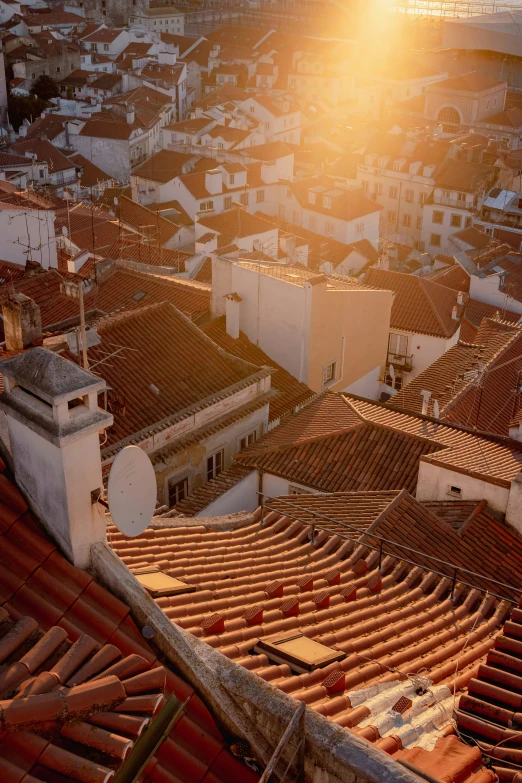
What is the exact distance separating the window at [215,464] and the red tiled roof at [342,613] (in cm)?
522

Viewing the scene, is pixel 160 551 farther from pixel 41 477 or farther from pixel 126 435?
pixel 126 435

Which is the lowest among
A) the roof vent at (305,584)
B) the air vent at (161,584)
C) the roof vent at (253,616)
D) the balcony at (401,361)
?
the balcony at (401,361)

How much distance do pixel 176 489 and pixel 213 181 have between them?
3443 centimetres

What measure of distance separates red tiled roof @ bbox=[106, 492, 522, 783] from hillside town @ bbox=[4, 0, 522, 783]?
0.03 metres

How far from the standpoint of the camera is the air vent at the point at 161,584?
714 centimetres

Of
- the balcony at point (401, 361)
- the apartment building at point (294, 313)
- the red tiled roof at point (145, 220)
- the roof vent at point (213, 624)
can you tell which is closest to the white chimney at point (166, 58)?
the red tiled roof at point (145, 220)

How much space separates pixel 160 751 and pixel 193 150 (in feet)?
180

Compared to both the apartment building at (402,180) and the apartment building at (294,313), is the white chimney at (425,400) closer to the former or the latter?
the apartment building at (294,313)

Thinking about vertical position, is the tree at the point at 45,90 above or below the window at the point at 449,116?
above

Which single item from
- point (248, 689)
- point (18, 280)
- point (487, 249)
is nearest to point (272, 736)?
point (248, 689)

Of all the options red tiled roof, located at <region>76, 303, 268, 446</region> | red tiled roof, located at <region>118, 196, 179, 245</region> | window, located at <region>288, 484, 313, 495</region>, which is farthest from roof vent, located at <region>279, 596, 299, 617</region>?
red tiled roof, located at <region>118, 196, 179, 245</region>

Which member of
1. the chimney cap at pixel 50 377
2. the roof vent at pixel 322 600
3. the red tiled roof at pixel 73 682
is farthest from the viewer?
the roof vent at pixel 322 600

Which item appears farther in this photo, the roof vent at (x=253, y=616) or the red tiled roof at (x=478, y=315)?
the red tiled roof at (x=478, y=315)

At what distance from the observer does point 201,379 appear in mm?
17062
